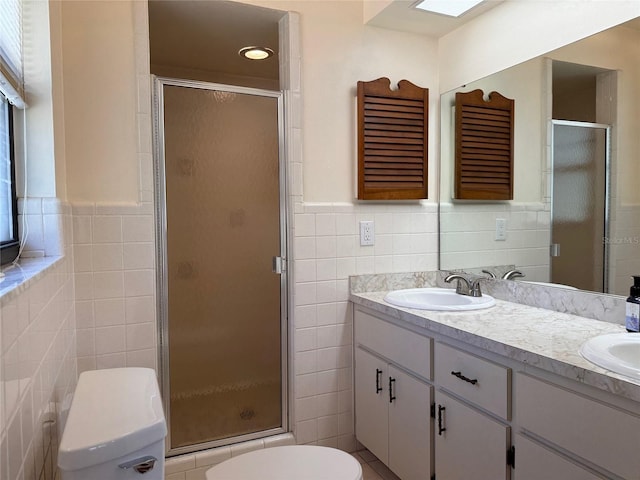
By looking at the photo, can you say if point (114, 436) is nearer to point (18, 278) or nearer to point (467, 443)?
point (18, 278)

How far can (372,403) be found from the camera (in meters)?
2.14

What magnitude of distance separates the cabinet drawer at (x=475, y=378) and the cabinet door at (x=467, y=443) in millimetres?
46

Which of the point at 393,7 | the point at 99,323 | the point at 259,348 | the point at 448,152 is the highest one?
the point at 393,7

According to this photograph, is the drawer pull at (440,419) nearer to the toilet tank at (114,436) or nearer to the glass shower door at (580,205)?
the glass shower door at (580,205)

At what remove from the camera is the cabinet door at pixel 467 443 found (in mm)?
1430

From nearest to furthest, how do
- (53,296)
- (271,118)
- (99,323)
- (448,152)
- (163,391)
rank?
(53,296), (99,323), (163,391), (271,118), (448,152)

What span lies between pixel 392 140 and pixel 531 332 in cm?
122

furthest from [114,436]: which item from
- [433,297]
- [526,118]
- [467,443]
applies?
[526,118]

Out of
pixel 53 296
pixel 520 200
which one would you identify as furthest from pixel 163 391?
pixel 520 200

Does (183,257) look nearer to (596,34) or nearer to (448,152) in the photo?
(448,152)

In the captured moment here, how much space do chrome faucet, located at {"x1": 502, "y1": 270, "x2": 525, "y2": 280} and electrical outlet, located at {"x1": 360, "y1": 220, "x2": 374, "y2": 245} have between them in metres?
0.68

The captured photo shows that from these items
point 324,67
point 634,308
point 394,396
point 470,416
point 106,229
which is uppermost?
point 324,67

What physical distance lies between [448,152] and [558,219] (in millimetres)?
773

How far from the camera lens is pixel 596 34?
5.70 feet
